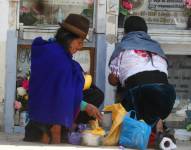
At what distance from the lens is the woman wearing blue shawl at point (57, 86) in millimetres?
4773

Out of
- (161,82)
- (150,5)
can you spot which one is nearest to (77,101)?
(161,82)

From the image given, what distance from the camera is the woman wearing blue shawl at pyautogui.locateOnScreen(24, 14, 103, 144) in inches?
188

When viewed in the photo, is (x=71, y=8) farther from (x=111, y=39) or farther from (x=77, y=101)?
(x=77, y=101)

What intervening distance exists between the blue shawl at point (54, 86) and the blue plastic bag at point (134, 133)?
0.42 m

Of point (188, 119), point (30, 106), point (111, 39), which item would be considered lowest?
point (188, 119)

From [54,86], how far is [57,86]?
1.1 inches

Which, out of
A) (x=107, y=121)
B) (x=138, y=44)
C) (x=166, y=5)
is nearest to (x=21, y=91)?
(x=138, y=44)

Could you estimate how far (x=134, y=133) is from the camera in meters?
4.84

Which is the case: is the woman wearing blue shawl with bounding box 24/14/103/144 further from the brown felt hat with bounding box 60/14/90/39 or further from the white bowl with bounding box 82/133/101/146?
the white bowl with bounding box 82/133/101/146

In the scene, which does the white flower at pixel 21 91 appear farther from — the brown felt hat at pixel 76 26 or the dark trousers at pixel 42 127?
the brown felt hat at pixel 76 26

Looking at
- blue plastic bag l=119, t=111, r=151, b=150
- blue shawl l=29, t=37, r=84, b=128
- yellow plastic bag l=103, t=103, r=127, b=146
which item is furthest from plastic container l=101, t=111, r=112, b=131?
blue shawl l=29, t=37, r=84, b=128

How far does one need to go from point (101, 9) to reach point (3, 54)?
1.28 meters

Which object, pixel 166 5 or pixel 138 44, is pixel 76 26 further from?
pixel 166 5

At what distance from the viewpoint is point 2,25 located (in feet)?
23.3
